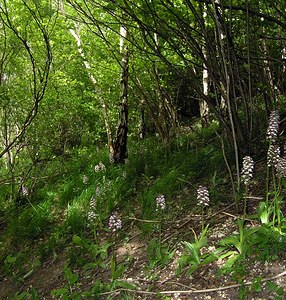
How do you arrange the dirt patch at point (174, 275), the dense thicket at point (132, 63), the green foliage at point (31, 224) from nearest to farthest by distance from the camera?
the dirt patch at point (174, 275), the dense thicket at point (132, 63), the green foliage at point (31, 224)

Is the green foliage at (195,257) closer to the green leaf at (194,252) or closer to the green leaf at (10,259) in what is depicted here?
the green leaf at (194,252)

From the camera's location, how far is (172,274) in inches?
118

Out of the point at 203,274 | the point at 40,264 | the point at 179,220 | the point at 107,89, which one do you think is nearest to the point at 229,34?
the point at 179,220

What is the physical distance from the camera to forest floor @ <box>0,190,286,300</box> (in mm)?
2537

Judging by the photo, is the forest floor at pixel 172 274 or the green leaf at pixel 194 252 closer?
the forest floor at pixel 172 274

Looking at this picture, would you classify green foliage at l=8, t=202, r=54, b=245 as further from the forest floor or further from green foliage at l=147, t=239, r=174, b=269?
green foliage at l=147, t=239, r=174, b=269

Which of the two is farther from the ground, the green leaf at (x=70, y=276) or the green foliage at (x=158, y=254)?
the green foliage at (x=158, y=254)

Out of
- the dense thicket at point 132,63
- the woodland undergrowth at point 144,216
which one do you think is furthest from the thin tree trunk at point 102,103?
the woodland undergrowth at point 144,216

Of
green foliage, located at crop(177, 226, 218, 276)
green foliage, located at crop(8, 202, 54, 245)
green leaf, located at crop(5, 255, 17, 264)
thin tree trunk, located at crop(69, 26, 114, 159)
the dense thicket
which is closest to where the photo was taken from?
green foliage, located at crop(177, 226, 218, 276)

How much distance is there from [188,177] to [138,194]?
30.5 inches

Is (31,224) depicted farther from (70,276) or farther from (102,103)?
(102,103)

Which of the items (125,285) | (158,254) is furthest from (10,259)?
(158,254)

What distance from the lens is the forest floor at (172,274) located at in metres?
2.54

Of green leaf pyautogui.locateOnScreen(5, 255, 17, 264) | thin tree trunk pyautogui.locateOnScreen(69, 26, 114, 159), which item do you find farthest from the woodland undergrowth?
thin tree trunk pyautogui.locateOnScreen(69, 26, 114, 159)
